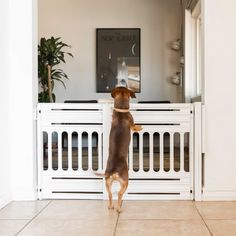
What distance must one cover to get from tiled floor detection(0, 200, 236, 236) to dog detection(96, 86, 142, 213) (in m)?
0.24

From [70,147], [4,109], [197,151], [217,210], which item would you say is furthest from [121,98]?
[217,210]

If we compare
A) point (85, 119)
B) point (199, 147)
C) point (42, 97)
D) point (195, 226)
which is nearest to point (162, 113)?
point (199, 147)

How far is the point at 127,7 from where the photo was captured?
5.83 metres

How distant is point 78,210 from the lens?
2805 millimetres

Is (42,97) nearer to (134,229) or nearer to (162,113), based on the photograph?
(162,113)

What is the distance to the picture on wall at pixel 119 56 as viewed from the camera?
19.0 ft

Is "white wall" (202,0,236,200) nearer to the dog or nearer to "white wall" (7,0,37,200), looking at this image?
the dog

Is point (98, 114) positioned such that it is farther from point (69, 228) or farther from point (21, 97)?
point (69, 228)

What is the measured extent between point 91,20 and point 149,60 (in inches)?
42.7

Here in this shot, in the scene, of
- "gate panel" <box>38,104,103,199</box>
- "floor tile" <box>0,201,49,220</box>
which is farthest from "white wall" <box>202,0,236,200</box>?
"floor tile" <box>0,201,49,220</box>

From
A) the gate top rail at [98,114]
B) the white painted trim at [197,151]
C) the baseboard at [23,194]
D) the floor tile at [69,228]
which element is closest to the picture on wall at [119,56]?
the gate top rail at [98,114]

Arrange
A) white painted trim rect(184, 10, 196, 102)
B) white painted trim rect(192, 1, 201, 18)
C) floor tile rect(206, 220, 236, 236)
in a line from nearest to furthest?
floor tile rect(206, 220, 236, 236), white painted trim rect(192, 1, 201, 18), white painted trim rect(184, 10, 196, 102)

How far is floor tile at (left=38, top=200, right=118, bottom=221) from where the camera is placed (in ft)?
8.63

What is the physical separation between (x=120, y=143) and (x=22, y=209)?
0.89 meters
